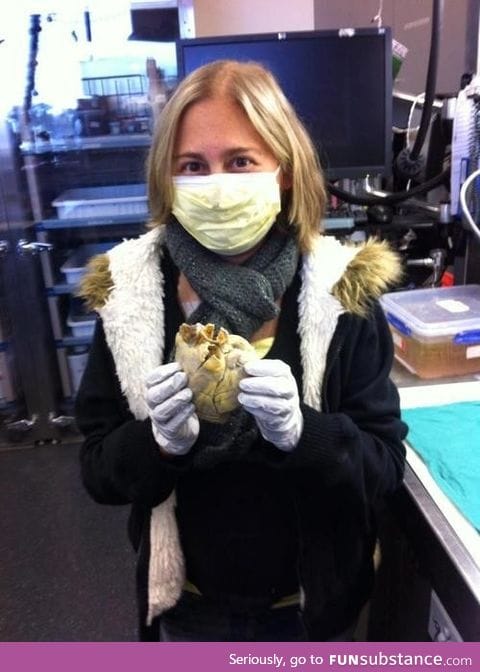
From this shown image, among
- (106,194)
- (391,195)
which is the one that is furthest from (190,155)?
(106,194)

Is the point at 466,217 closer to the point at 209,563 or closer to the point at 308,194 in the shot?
the point at 308,194

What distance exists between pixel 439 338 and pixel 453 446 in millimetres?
332

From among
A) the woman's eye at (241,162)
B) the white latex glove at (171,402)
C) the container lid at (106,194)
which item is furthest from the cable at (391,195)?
the white latex glove at (171,402)

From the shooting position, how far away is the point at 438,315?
4.48ft

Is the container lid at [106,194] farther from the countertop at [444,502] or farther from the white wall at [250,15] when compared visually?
the countertop at [444,502]

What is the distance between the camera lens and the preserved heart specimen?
71 cm

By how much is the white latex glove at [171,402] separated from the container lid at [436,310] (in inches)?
23.8

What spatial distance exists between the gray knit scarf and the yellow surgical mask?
1.0 inches

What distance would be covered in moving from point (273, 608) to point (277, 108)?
75cm

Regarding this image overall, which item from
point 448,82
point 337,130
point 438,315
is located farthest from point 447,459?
point 448,82

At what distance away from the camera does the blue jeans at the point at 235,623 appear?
35.7 inches

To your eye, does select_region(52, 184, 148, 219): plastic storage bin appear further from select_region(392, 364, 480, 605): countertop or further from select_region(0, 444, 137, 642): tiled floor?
select_region(392, 364, 480, 605): countertop

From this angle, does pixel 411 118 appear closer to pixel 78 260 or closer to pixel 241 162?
pixel 241 162

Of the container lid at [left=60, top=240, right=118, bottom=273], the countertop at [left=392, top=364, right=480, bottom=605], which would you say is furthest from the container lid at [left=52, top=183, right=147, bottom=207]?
the countertop at [left=392, top=364, right=480, bottom=605]
